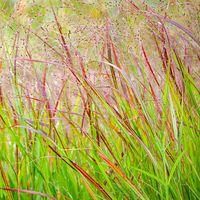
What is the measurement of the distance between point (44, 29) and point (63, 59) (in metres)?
0.17

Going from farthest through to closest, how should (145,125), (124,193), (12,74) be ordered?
(12,74) → (145,125) → (124,193)

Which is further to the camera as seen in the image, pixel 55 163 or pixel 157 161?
pixel 55 163

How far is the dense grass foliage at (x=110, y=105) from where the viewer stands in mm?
1331

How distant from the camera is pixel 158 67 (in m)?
1.66

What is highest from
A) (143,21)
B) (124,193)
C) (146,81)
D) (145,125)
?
(143,21)

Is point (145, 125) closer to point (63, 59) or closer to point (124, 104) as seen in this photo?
point (124, 104)

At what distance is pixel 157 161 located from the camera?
1.31m

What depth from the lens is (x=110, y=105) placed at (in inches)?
54.0

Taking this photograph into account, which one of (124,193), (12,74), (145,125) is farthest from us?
(12,74)

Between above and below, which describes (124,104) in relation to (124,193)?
above

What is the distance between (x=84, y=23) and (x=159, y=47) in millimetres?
226

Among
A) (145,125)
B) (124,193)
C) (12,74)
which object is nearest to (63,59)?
(12,74)

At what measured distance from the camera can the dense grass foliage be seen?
133cm

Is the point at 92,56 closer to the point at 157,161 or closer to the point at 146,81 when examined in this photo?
the point at 146,81
